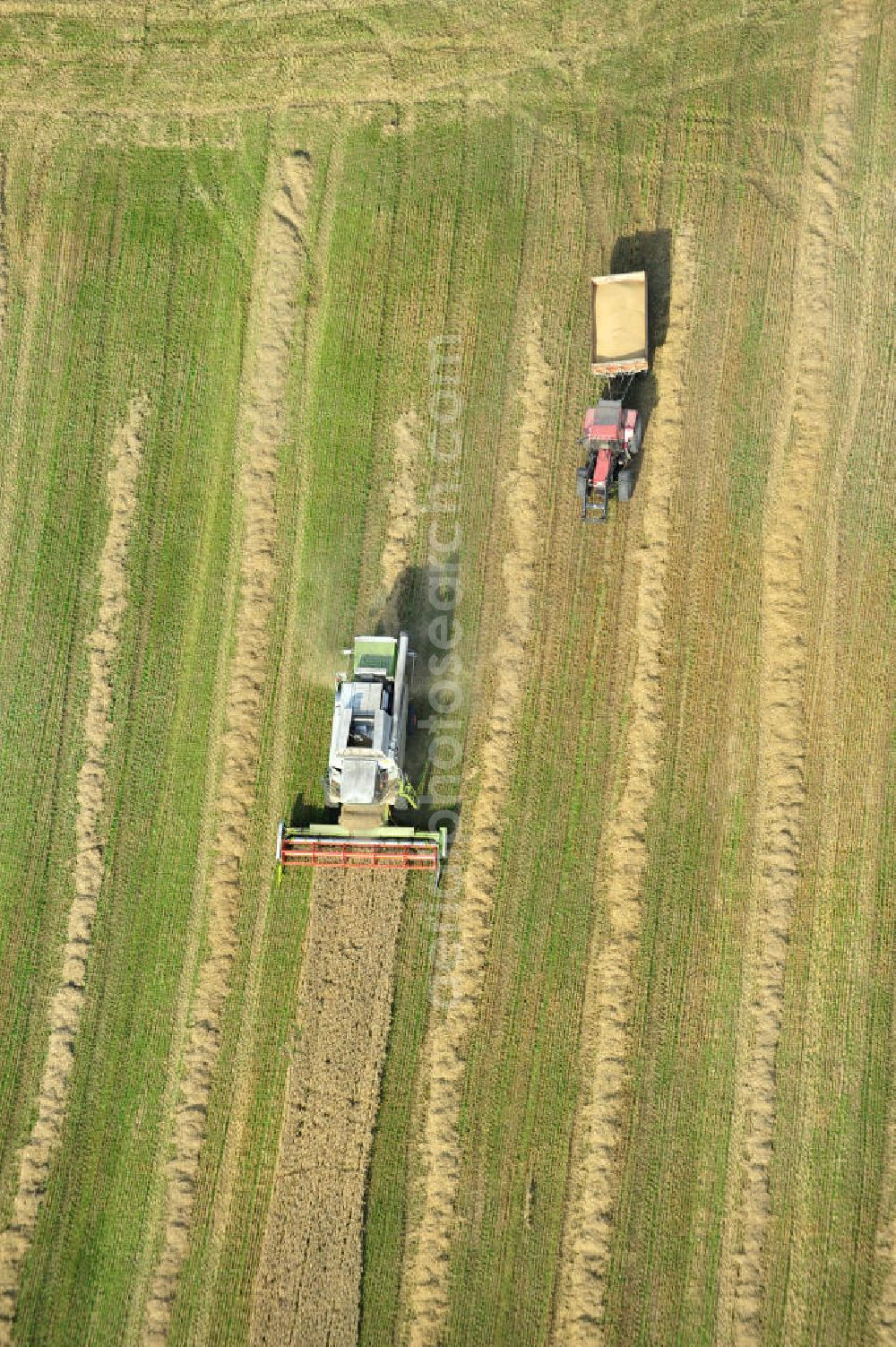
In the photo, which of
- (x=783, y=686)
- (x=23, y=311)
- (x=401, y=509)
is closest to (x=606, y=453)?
(x=401, y=509)

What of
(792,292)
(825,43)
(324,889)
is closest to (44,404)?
(324,889)

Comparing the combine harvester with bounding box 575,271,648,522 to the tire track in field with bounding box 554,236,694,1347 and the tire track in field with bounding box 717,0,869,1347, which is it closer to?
the tire track in field with bounding box 554,236,694,1347

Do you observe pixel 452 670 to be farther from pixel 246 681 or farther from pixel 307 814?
pixel 246 681

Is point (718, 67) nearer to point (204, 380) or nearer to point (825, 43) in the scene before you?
point (825, 43)

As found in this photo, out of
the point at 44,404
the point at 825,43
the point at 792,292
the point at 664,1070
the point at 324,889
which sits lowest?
the point at 664,1070

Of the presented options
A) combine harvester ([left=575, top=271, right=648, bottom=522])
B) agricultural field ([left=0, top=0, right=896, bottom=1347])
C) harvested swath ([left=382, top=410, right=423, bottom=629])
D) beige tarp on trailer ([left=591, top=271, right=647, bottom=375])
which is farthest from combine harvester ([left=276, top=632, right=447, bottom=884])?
beige tarp on trailer ([left=591, top=271, right=647, bottom=375])
